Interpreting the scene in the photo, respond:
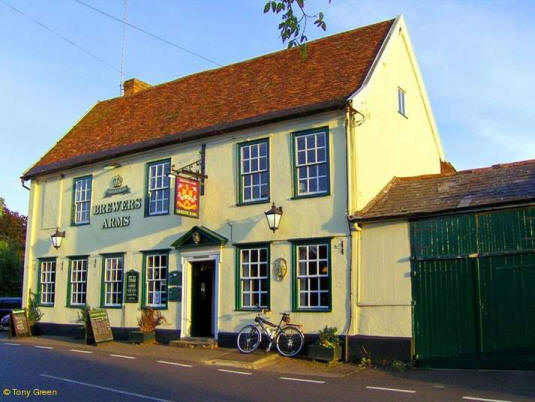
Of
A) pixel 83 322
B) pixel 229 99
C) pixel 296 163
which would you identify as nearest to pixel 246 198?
pixel 296 163

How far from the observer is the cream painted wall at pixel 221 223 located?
48.2ft

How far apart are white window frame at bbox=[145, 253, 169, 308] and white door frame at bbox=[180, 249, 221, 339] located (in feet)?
Answer: 2.51

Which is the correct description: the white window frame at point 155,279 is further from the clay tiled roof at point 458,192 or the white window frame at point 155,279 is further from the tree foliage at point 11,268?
the tree foliage at point 11,268

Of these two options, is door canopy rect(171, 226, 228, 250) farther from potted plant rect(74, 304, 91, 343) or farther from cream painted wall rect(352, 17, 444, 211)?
cream painted wall rect(352, 17, 444, 211)

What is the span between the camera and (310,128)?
50.3ft

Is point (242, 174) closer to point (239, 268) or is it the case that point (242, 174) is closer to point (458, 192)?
point (239, 268)

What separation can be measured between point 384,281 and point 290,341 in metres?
2.68

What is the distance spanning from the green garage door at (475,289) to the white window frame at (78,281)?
11.8 metres

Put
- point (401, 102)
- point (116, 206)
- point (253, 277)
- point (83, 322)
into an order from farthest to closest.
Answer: point (83, 322) < point (116, 206) < point (401, 102) < point (253, 277)

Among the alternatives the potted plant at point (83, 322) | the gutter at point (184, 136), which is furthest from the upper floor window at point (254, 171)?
the potted plant at point (83, 322)

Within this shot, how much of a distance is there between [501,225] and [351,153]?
395 cm

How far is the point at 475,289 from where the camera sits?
12.5m

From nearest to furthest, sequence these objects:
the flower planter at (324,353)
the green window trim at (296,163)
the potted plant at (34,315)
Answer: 1. the flower planter at (324,353)
2. the green window trim at (296,163)
3. the potted plant at (34,315)

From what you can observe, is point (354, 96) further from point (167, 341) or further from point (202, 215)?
point (167, 341)
